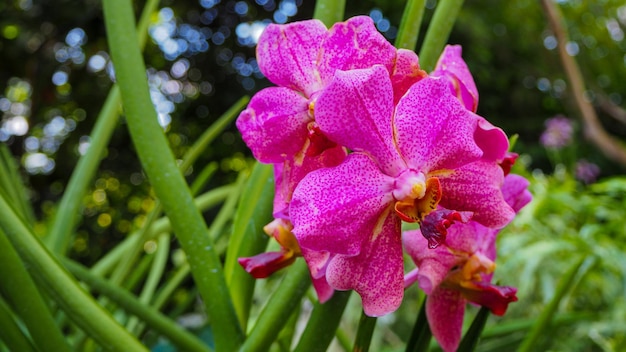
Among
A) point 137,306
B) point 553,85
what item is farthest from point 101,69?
point 137,306

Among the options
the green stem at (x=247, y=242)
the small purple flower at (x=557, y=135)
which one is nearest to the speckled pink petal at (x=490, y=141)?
the green stem at (x=247, y=242)

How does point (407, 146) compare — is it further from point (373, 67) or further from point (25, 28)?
point (25, 28)

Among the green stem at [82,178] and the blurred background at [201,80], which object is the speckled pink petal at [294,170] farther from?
the blurred background at [201,80]

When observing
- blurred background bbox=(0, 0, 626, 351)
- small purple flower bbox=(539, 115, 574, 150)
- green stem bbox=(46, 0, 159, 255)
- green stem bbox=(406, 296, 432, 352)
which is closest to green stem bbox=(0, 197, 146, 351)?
green stem bbox=(406, 296, 432, 352)

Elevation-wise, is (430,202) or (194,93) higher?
(430,202)

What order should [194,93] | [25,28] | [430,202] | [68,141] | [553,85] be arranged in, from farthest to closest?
[553,85] → [194,93] → [68,141] → [25,28] → [430,202]

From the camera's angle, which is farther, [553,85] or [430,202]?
[553,85]
